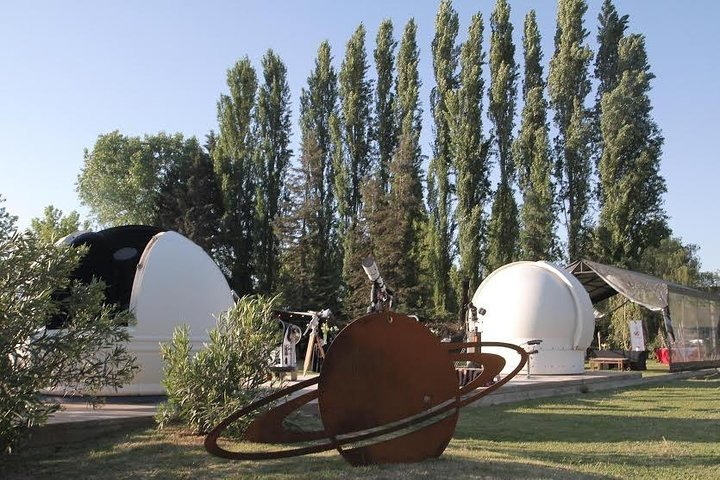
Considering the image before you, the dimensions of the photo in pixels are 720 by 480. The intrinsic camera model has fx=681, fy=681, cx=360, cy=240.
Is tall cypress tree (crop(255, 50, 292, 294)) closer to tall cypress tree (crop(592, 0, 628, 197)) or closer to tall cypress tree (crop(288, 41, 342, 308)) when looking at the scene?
tall cypress tree (crop(288, 41, 342, 308))

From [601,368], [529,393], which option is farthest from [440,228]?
[529,393]

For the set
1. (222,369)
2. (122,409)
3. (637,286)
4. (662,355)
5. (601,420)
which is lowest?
(601,420)

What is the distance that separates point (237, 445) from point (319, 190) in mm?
30145

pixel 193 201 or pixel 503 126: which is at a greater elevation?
pixel 503 126

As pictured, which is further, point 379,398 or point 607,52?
point 607,52

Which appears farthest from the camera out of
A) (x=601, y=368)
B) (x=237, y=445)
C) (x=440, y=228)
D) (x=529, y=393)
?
(x=440, y=228)

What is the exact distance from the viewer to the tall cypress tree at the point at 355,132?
3719 centimetres

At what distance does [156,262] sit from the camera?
42.1 feet

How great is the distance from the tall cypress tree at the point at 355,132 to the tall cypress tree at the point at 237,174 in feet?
17.2

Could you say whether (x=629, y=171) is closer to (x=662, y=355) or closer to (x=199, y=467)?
(x=662, y=355)

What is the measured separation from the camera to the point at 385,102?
3872 centimetres

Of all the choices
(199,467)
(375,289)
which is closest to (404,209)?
(375,289)

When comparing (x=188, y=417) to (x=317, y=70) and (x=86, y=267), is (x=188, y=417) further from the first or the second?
(x=317, y=70)

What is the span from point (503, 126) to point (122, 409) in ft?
97.1
